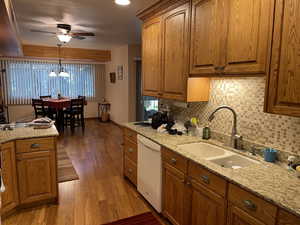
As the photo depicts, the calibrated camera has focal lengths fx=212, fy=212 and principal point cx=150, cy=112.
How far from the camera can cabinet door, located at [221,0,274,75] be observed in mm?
1449

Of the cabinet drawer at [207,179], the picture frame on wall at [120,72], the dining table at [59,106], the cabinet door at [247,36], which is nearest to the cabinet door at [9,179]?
the cabinet drawer at [207,179]

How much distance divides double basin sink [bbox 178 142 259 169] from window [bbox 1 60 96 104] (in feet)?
22.4

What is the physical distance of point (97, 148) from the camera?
Answer: 4777 millimetres

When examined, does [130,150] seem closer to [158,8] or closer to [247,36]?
[158,8]

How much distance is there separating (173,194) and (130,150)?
110 cm

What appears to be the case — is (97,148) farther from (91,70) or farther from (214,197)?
(91,70)

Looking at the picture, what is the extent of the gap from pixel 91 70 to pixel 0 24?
6515 millimetres

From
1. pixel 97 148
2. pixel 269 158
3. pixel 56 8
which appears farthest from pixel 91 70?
pixel 269 158

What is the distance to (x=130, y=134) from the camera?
118 inches

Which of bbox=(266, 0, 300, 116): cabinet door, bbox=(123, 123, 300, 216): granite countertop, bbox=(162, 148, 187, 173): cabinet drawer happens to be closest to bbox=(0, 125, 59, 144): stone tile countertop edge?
bbox=(162, 148, 187, 173): cabinet drawer

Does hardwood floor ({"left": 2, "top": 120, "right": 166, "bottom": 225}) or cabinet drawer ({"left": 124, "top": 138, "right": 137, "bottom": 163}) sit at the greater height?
cabinet drawer ({"left": 124, "top": 138, "right": 137, "bottom": 163})

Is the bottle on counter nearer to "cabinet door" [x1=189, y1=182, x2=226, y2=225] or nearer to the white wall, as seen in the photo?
"cabinet door" [x1=189, y1=182, x2=226, y2=225]

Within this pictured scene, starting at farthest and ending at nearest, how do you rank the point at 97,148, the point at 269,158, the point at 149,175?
the point at 97,148
the point at 149,175
the point at 269,158

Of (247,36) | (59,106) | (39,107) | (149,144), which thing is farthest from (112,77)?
(247,36)
